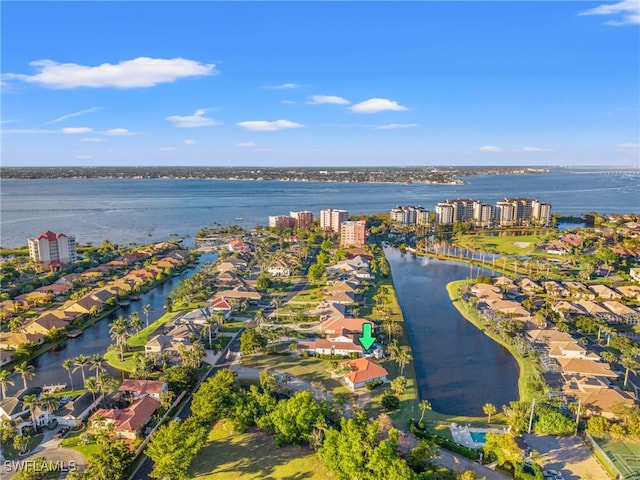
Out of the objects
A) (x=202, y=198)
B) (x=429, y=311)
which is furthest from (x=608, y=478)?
(x=202, y=198)

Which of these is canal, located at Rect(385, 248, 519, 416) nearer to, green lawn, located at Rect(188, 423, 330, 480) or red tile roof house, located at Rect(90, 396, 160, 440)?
green lawn, located at Rect(188, 423, 330, 480)

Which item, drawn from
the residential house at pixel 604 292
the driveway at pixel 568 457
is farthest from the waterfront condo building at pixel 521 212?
the driveway at pixel 568 457

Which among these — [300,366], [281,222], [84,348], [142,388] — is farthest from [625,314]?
[281,222]

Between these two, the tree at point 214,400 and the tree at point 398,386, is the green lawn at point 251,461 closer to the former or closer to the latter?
the tree at point 214,400

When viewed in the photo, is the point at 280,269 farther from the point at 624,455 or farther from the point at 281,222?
the point at 624,455

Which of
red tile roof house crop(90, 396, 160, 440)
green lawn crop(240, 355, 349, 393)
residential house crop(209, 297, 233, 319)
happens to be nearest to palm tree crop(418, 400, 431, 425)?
green lawn crop(240, 355, 349, 393)

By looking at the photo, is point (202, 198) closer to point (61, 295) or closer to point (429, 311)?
point (61, 295)

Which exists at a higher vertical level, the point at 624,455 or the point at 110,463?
the point at 110,463
